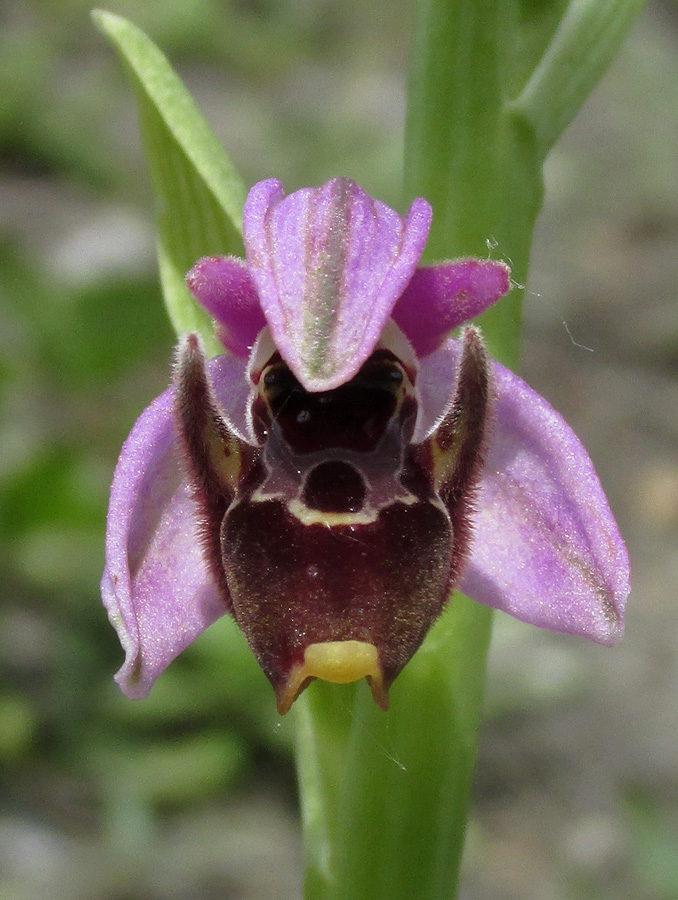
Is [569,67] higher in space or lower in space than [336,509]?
higher

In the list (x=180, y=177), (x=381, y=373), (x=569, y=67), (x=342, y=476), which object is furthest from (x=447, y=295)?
(x=180, y=177)

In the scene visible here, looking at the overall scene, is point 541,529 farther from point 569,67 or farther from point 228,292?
point 569,67

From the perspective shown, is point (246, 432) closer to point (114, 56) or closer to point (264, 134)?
point (264, 134)

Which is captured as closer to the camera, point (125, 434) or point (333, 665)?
point (333, 665)

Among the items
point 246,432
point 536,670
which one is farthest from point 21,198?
point 246,432

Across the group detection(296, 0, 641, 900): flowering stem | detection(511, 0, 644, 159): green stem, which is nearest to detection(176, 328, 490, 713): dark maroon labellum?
detection(296, 0, 641, 900): flowering stem

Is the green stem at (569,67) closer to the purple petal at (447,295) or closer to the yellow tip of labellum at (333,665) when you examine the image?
the purple petal at (447,295)

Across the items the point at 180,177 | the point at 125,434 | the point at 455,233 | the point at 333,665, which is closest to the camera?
the point at 333,665
